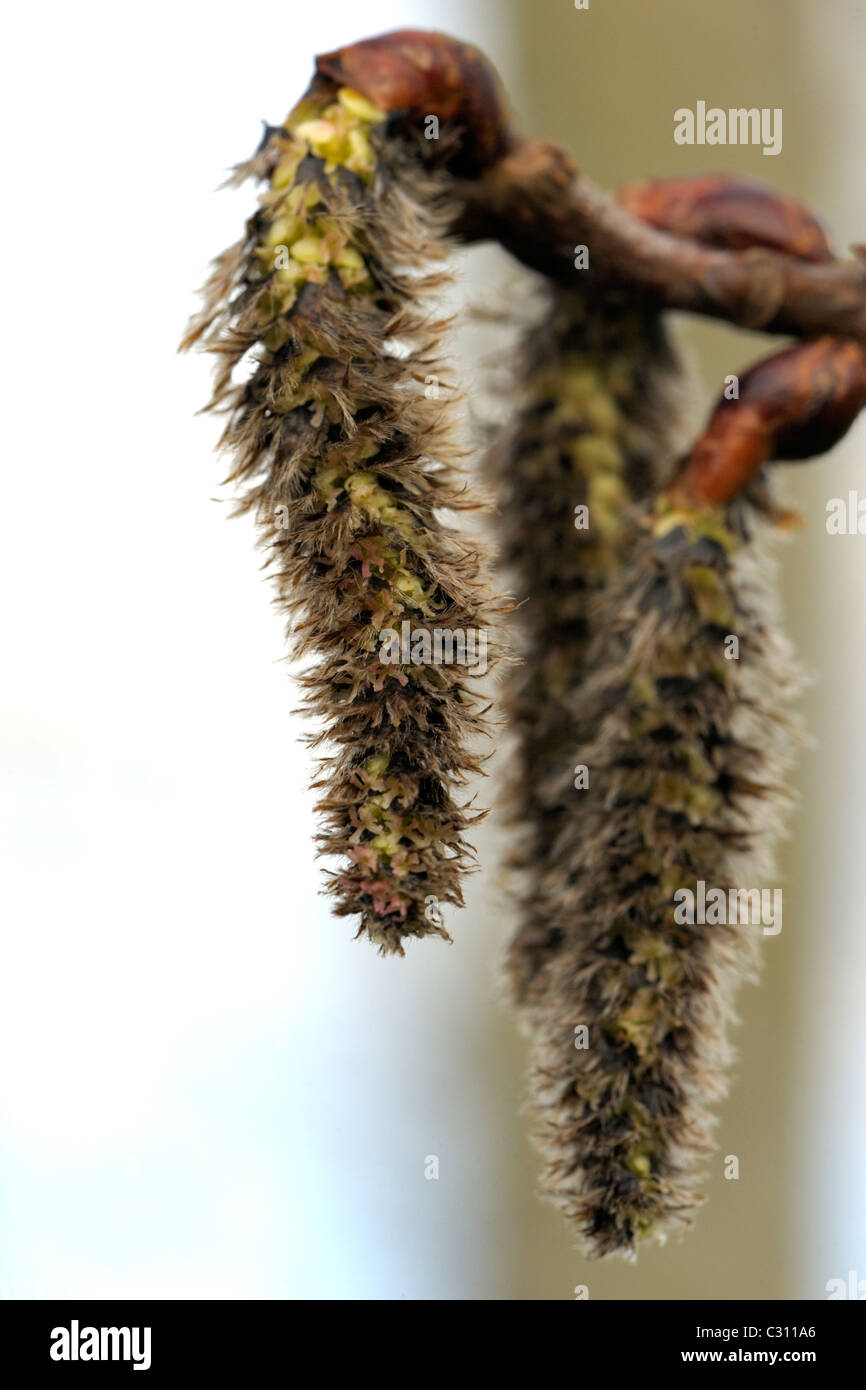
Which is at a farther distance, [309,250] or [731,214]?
[731,214]

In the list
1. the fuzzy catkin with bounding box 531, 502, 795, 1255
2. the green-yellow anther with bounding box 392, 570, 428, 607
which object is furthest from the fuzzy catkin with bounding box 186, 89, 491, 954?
the fuzzy catkin with bounding box 531, 502, 795, 1255

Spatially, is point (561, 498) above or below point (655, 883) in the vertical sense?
above

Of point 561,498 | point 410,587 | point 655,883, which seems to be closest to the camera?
point 410,587

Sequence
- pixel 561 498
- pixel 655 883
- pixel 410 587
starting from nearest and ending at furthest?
1. pixel 410 587
2. pixel 655 883
3. pixel 561 498

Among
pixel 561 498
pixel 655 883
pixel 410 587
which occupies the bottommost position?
pixel 655 883

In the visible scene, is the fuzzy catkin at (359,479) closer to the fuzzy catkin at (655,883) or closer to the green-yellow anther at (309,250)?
the green-yellow anther at (309,250)

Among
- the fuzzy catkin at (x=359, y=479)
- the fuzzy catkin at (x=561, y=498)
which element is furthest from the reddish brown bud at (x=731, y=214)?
the fuzzy catkin at (x=359, y=479)

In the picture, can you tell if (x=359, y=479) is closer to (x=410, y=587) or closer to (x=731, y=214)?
(x=410, y=587)


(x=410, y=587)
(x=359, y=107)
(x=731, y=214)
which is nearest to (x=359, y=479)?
(x=410, y=587)
